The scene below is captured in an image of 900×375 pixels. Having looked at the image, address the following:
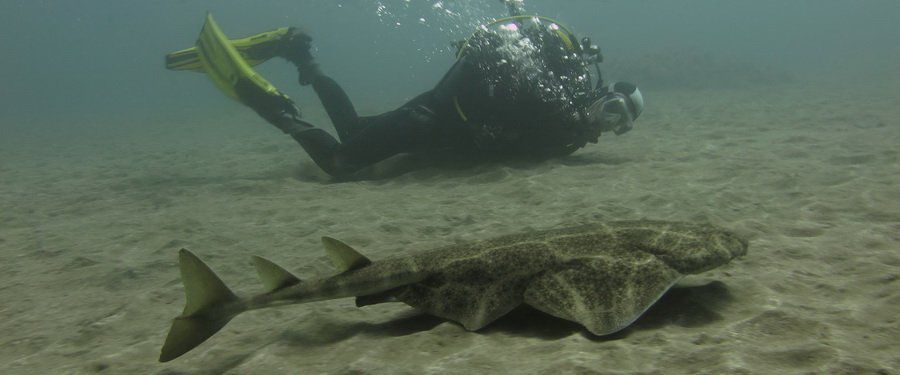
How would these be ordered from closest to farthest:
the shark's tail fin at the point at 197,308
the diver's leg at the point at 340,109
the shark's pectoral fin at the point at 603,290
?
the shark's pectoral fin at the point at 603,290 < the shark's tail fin at the point at 197,308 < the diver's leg at the point at 340,109

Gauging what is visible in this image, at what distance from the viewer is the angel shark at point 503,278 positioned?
9.27 ft

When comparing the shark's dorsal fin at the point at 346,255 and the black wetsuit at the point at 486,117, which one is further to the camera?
the black wetsuit at the point at 486,117

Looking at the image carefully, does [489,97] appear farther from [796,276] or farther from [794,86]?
[794,86]

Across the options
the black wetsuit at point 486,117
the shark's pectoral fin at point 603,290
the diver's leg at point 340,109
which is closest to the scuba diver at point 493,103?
Result: the black wetsuit at point 486,117

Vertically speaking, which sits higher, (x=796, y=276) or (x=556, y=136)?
(x=556, y=136)

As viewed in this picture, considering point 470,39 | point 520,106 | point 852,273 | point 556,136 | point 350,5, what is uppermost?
point 350,5

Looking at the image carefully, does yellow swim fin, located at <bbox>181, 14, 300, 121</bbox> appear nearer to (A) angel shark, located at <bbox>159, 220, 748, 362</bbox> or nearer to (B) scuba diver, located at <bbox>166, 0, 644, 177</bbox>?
(B) scuba diver, located at <bbox>166, 0, 644, 177</bbox>

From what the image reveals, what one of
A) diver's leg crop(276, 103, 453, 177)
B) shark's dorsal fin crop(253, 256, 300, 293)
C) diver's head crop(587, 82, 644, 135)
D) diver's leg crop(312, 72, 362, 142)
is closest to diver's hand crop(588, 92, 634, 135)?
diver's head crop(587, 82, 644, 135)

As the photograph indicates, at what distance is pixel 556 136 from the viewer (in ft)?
27.3

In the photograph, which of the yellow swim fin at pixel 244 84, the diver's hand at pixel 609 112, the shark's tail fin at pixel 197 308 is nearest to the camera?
the shark's tail fin at pixel 197 308

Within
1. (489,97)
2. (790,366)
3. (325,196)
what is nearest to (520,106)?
(489,97)

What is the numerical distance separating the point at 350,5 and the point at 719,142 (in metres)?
142

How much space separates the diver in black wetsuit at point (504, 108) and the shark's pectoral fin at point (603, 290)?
5.19m

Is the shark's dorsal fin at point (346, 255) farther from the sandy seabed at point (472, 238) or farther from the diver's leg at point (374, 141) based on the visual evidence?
the diver's leg at point (374, 141)
